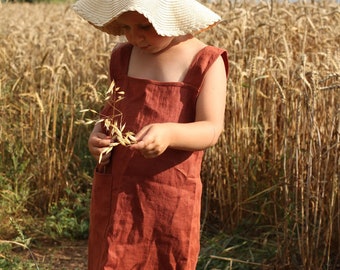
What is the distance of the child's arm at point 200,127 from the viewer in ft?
5.34

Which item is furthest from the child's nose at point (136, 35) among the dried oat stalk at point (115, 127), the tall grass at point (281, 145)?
the tall grass at point (281, 145)

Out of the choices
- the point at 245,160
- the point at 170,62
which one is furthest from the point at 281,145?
the point at 170,62

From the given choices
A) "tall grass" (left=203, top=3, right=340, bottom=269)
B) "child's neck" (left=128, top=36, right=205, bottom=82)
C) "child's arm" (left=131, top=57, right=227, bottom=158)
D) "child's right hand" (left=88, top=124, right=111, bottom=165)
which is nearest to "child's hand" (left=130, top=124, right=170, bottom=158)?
"child's arm" (left=131, top=57, right=227, bottom=158)

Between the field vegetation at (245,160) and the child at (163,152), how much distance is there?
3.20 feet

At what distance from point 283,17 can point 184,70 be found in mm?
3314

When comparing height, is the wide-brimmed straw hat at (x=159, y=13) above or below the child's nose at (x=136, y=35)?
above

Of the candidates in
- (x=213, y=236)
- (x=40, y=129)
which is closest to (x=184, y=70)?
(x=213, y=236)

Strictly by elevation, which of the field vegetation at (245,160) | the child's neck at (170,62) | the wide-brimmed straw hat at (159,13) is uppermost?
the wide-brimmed straw hat at (159,13)

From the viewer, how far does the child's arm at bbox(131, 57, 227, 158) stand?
1627 millimetres

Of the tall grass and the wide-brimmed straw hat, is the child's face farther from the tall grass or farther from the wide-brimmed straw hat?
the tall grass

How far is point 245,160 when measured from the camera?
372cm

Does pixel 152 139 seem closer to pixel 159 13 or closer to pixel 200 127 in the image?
pixel 200 127

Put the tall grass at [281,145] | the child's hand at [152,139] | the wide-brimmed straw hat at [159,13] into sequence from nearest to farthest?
1. the child's hand at [152,139]
2. the wide-brimmed straw hat at [159,13]
3. the tall grass at [281,145]

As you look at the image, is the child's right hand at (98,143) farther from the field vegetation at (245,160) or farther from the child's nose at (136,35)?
the field vegetation at (245,160)
